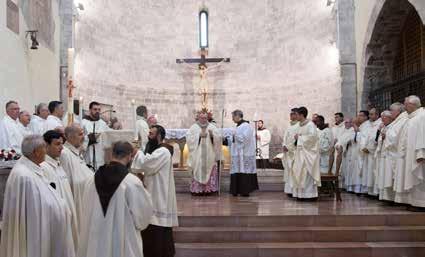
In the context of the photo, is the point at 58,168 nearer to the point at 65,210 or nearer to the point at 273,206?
the point at 65,210

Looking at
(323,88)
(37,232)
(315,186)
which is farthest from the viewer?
(323,88)

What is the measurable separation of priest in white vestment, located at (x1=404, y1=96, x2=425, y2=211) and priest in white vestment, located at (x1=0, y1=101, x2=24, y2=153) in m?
6.17

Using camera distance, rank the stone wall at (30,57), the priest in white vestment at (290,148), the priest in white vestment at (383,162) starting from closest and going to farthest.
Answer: the priest in white vestment at (383,162)
the stone wall at (30,57)
the priest in white vestment at (290,148)

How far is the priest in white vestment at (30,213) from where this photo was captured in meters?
4.25

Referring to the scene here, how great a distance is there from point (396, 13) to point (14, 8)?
9.08m

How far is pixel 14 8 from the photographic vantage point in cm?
1002

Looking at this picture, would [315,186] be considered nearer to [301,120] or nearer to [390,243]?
[301,120]

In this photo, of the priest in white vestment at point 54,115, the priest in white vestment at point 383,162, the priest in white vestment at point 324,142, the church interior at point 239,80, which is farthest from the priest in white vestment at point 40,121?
the priest in white vestment at point 383,162

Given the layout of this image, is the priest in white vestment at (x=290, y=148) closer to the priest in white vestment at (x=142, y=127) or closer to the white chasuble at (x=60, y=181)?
the priest in white vestment at (x=142, y=127)

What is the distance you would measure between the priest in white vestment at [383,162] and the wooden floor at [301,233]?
0.84 metres

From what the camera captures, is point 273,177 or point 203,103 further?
point 203,103

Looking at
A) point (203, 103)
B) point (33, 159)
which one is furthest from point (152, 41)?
point (33, 159)

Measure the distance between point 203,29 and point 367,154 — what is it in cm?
932

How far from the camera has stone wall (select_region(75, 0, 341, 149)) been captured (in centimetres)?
1549
